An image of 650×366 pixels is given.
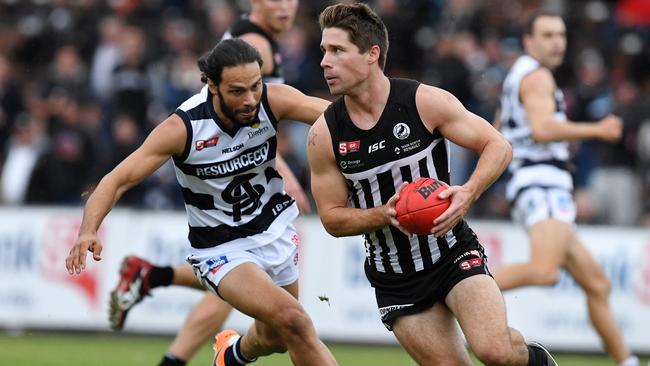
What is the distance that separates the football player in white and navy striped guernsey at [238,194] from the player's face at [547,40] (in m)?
3.14

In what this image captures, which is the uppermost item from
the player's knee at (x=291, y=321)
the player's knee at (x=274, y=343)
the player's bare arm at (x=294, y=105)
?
the player's bare arm at (x=294, y=105)

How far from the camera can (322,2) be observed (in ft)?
57.5

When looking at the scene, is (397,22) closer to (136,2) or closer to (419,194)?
(136,2)

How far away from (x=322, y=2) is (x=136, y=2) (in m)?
2.78

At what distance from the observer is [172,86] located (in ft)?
53.6

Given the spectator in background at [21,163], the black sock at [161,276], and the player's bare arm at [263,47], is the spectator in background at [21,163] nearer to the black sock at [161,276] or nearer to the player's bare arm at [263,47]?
the black sock at [161,276]

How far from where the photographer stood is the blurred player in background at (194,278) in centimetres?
916

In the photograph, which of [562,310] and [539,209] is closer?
[539,209]

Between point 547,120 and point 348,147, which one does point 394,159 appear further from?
point 547,120

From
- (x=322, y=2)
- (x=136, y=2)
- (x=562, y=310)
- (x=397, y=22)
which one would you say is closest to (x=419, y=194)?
(x=562, y=310)

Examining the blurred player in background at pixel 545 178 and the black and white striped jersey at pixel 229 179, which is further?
the blurred player in background at pixel 545 178

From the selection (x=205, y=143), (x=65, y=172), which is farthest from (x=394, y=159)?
(x=65, y=172)

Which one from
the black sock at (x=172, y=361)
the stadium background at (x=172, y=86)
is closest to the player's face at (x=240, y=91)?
the black sock at (x=172, y=361)

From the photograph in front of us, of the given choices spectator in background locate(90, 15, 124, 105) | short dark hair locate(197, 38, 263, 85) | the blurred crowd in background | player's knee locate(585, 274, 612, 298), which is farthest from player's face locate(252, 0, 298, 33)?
spectator in background locate(90, 15, 124, 105)
